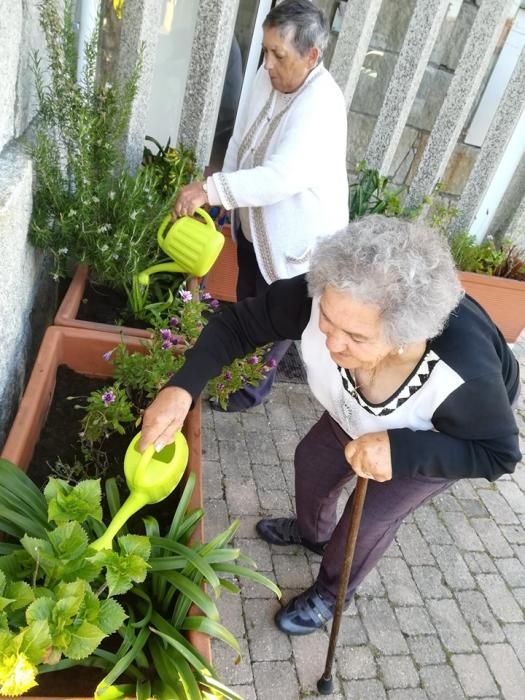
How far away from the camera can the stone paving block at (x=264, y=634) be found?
2232 mm

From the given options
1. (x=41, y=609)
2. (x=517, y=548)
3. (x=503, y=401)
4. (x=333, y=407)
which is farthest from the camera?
(x=517, y=548)

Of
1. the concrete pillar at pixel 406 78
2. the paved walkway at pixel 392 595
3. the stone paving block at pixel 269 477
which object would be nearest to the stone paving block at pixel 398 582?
the paved walkway at pixel 392 595

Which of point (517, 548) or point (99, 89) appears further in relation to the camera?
point (517, 548)

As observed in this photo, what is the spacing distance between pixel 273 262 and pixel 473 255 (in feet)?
8.58

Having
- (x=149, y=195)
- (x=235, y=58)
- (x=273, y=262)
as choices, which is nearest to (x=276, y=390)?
(x=273, y=262)

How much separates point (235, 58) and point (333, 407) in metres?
3.28

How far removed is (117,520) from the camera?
1.58 m

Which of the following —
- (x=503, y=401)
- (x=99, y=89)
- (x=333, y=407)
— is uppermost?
(x=99, y=89)

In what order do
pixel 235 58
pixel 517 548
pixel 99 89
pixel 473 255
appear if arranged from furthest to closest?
pixel 473 255, pixel 235 58, pixel 517 548, pixel 99 89

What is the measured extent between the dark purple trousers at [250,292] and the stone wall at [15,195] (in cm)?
106

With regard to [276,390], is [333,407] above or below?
above

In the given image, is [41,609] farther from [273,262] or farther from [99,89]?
[99,89]

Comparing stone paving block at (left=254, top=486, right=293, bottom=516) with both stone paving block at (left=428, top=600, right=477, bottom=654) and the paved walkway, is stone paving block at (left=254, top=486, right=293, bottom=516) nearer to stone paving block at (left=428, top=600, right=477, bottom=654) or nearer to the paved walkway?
the paved walkway

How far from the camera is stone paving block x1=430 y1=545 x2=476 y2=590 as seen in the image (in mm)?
2777
